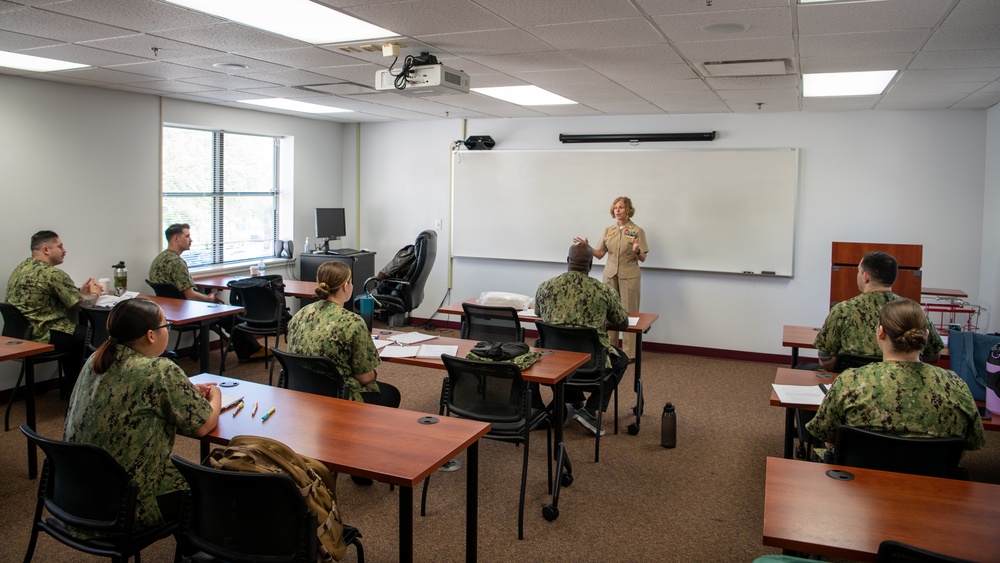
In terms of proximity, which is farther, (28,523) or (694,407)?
(694,407)

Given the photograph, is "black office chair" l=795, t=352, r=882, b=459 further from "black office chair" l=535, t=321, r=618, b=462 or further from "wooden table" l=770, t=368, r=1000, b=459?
"black office chair" l=535, t=321, r=618, b=462

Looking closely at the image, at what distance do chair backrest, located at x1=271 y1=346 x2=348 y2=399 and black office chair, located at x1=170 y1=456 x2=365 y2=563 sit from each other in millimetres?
1262

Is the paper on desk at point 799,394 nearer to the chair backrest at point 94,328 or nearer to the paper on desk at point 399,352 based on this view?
the paper on desk at point 399,352

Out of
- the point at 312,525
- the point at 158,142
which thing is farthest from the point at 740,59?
the point at 158,142

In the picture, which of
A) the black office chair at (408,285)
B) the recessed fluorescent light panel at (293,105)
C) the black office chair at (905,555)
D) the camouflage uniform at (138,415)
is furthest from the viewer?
the black office chair at (408,285)

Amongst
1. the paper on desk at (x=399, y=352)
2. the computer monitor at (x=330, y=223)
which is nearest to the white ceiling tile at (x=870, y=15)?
the paper on desk at (x=399, y=352)

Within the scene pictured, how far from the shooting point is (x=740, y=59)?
4.42 metres

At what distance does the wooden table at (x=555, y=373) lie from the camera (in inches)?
145

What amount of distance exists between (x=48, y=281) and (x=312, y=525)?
4.13 metres

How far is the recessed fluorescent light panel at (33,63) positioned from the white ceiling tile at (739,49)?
164 inches

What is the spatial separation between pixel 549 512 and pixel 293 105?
5.40 m

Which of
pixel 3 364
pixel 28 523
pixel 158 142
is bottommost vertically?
pixel 28 523

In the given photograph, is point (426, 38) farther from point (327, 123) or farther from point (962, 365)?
point (327, 123)

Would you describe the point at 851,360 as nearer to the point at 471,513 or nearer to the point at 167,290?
the point at 471,513
